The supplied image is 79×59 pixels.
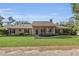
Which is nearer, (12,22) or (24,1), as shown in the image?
(24,1)

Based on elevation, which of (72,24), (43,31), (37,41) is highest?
(72,24)

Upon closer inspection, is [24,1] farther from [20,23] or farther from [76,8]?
[76,8]

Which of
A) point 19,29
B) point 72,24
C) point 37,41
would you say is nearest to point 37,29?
point 37,41

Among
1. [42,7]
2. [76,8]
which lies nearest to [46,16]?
[42,7]

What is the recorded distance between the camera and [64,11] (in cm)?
1009

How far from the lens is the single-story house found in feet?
33.0

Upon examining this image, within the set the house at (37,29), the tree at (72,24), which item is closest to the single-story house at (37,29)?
the house at (37,29)

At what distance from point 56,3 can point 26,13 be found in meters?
1.13

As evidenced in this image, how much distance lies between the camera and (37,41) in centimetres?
1022

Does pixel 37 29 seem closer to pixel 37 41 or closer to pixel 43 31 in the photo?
pixel 43 31

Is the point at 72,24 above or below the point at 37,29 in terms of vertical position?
above

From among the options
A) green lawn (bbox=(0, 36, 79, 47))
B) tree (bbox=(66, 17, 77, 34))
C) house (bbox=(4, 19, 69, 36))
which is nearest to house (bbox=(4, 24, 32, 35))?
house (bbox=(4, 19, 69, 36))

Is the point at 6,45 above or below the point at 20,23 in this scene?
below

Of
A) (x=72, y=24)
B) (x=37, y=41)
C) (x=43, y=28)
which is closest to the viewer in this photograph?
(x=72, y=24)
